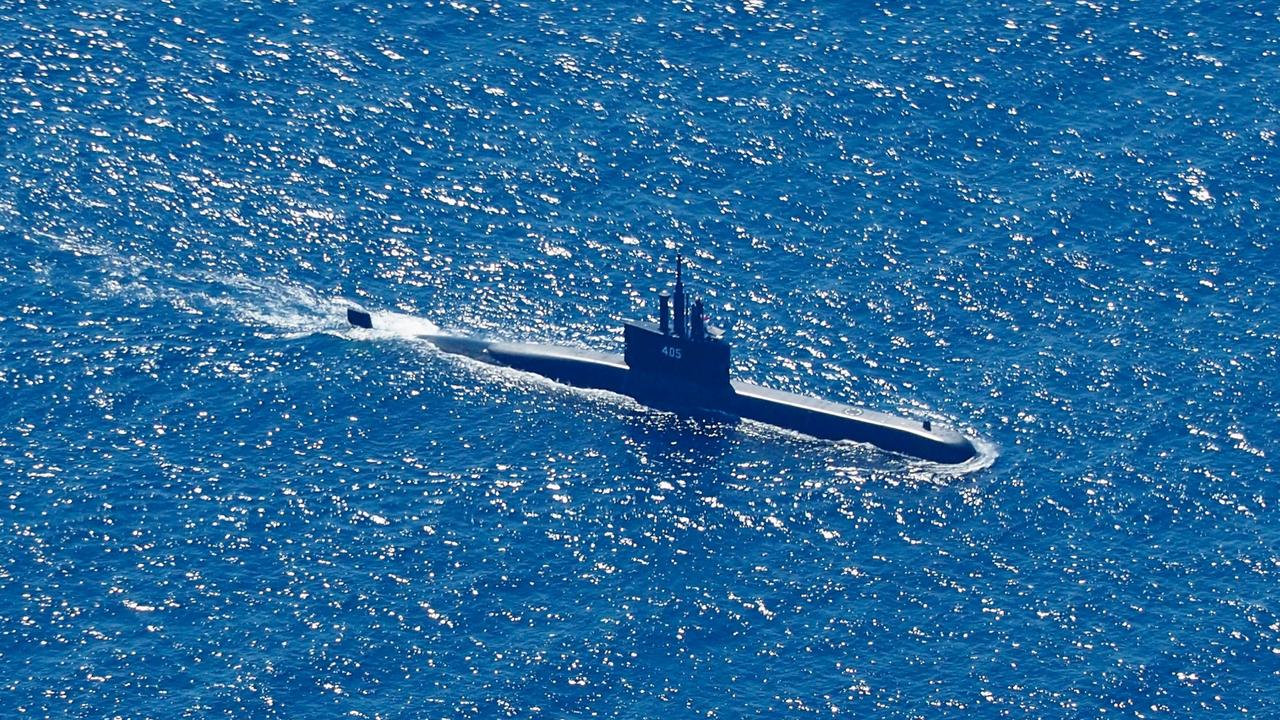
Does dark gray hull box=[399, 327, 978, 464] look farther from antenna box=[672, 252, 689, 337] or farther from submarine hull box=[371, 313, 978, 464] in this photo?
antenna box=[672, 252, 689, 337]

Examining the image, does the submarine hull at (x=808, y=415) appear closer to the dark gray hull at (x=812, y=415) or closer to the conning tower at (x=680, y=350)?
the dark gray hull at (x=812, y=415)

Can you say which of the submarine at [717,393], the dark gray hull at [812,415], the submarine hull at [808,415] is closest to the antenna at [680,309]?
the submarine at [717,393]

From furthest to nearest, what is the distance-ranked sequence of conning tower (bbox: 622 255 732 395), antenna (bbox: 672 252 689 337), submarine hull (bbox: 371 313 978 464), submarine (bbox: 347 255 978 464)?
antenna (bbox: 672 252 689 337), conning tower (bbox: 622 255 732 395), submarine (bbox: 347 255 978 464), submarine hull (bbox: 371 313 978 464)

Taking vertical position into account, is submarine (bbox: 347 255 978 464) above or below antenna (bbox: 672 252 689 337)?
below

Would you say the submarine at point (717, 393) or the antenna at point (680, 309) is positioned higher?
the antenna at point (680, 309)

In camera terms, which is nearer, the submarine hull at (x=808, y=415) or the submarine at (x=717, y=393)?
the submarine hull at (x=808, y=415)

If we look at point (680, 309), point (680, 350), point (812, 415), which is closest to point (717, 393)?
point (680, 350)

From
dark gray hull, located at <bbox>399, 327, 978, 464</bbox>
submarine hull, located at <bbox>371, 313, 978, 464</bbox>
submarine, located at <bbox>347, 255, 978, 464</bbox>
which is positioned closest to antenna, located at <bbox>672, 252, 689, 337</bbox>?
submarine, located at <bbox>347, 255, 978, 464</bbox>

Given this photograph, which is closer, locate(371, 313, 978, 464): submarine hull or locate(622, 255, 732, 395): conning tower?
locate(371, 313, 978, 464): submarine hull

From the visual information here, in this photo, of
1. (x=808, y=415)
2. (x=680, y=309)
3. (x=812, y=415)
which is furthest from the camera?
(x=680, y=309)

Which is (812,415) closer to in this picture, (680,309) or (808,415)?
(808,415)
